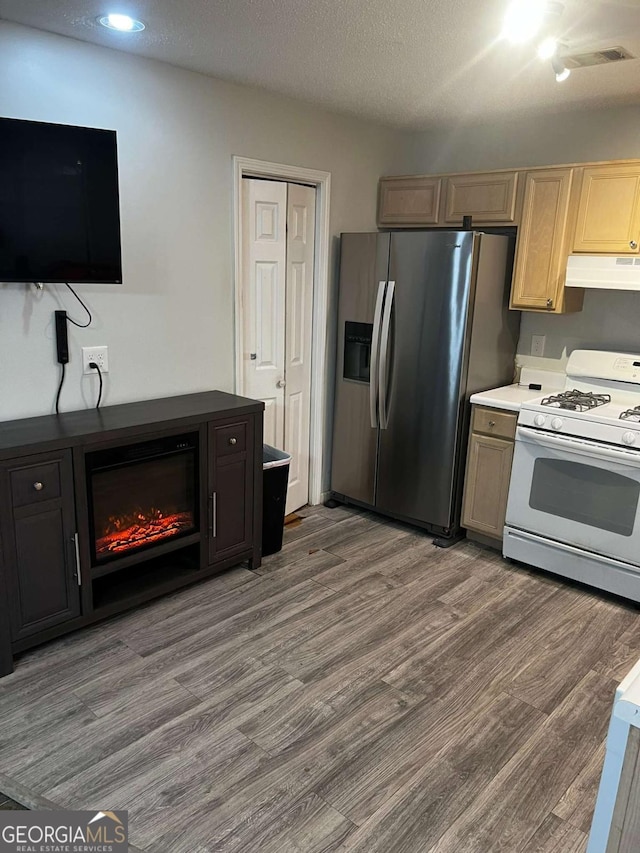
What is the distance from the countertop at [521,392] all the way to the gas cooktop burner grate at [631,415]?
1.60 ft

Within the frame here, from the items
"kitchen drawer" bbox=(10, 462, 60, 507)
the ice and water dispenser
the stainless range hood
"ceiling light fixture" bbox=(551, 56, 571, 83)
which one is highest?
"ceiling light fixture" bbox=(551, 56, 571, 83)

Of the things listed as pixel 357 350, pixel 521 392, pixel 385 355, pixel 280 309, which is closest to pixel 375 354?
pixel 385 355

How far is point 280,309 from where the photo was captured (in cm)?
368

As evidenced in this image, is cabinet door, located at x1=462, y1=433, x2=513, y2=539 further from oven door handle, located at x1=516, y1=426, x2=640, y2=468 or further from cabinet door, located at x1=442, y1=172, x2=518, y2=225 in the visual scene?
cabinet door, located at x1=442, y1=172, x2=518, y2=225

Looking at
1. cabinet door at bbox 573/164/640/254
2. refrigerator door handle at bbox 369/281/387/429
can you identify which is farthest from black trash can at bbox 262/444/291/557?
cabinet door at bbox 573/164/640/254

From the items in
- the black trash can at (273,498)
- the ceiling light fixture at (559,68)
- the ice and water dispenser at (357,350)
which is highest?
the ceiling light fixture at (559,68)

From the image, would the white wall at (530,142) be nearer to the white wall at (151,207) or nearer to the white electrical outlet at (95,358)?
the white wall at (151,207)

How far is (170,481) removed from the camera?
292cm

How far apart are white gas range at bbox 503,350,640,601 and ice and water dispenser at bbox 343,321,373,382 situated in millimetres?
1026

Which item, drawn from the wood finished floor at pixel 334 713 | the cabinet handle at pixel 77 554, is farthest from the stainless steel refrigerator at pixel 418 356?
the cabinet handle at pixel 77 554

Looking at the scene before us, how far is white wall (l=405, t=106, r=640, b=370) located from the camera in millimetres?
3414

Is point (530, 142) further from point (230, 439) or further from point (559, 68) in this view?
point (230, 439)

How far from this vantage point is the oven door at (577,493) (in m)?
2.99

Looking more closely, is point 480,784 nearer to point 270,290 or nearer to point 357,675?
point 357,675
